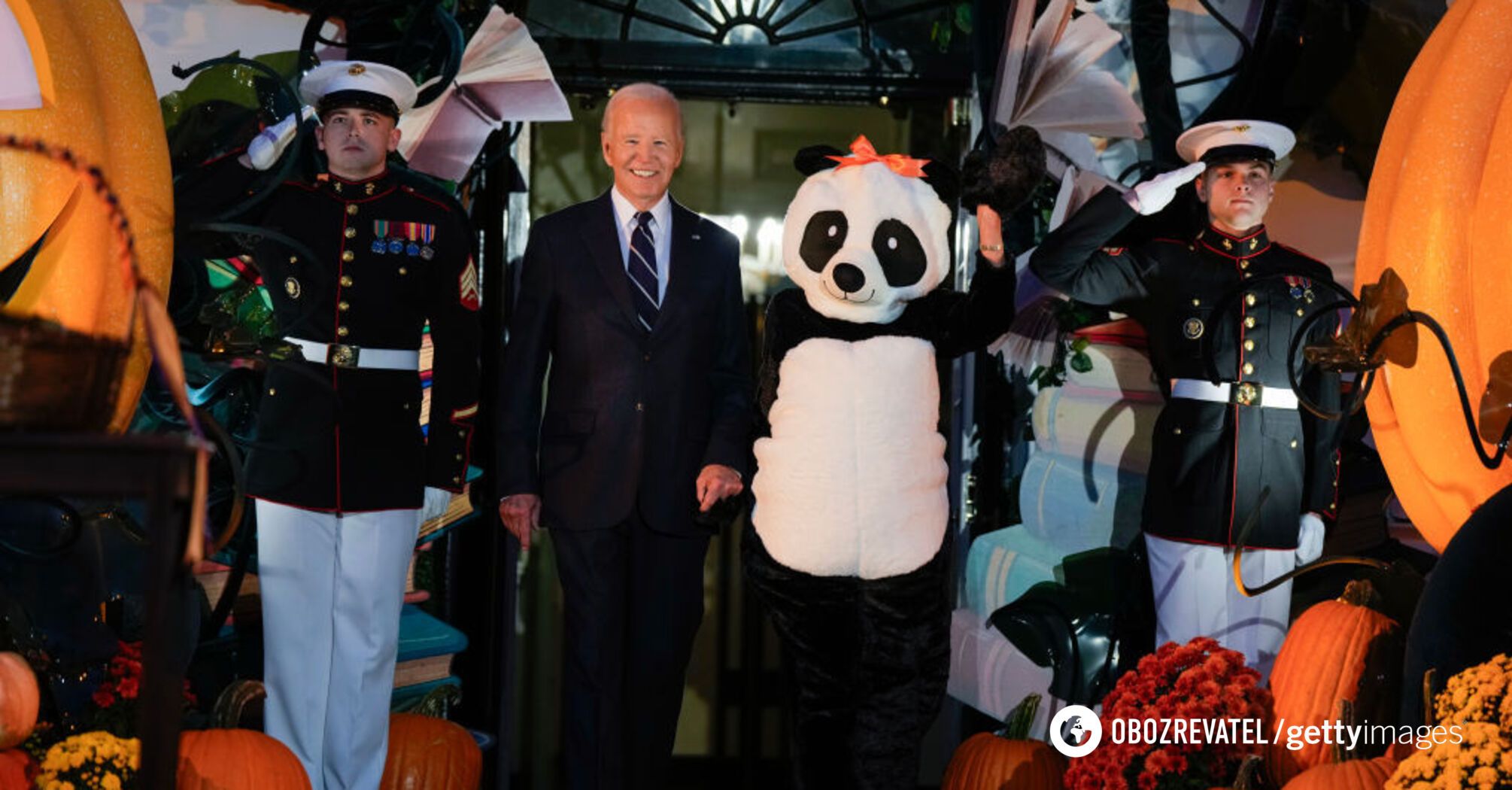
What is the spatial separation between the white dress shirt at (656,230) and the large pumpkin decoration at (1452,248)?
6.12 feet

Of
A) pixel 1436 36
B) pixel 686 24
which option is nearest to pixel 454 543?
pixel 686 24

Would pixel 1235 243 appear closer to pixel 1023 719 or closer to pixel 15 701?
pixel 1023 719

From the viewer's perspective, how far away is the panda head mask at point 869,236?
3.59 metres

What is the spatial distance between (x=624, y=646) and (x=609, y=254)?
38.4 inches

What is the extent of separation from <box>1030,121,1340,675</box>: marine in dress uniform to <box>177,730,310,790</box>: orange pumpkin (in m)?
2.34

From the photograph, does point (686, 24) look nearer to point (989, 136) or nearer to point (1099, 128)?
point (989, 136)

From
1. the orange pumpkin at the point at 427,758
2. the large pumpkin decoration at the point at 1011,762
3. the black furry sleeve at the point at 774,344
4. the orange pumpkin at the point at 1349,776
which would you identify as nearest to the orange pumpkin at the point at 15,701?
the orange pumpkin at the point at 427,758

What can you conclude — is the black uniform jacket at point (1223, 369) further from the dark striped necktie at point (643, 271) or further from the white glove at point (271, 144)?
the white glove at point (271, 144)

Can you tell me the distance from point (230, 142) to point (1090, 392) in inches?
105

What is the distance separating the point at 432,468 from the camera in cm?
388

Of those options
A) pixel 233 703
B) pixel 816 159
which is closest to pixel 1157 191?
pixel 816 159

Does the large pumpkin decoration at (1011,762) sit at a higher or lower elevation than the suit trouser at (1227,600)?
lower

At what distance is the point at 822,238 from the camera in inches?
143

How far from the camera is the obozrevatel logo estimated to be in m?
3.84
